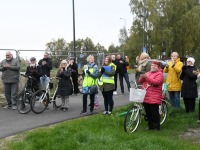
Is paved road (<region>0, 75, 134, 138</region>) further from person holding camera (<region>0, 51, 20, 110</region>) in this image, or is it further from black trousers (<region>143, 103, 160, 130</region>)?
black trousers (<region>143, 103, 160, 130</region>)

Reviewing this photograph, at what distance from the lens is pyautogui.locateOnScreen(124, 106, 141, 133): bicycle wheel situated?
7.89 m

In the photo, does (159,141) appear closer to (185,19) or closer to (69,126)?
(69,126)

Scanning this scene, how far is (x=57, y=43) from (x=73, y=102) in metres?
73.1

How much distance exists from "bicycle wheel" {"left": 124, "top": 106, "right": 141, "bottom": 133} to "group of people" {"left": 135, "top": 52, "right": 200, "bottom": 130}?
1.05ft

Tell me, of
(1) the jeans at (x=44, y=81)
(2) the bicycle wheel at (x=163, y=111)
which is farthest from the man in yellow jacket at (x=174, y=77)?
(1) the jeans at (x=44, y=81)

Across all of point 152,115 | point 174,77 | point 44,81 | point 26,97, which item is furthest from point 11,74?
point 152,115

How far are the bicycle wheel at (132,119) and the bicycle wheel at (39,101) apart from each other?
3.73 meters

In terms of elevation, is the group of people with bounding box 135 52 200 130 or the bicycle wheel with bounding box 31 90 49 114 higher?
the group of people with bounding box 135 52 200 130

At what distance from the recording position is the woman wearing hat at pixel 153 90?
805 cm

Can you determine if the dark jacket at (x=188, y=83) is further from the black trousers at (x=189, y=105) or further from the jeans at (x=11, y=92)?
the jeans at (x=11, y=92)

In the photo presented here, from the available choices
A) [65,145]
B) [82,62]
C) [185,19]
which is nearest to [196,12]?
[185,19]

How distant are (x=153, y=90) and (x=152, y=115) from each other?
587 millimetres

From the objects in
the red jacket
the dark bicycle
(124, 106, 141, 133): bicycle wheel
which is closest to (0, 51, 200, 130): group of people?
the red jacket

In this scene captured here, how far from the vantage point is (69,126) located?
811cm
